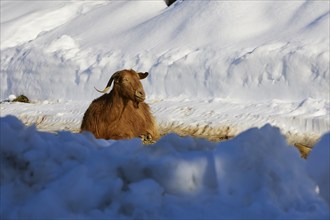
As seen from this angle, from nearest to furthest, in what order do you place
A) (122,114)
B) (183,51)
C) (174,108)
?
(122,114), (174,108), (183,51)

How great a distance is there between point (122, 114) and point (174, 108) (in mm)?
3711

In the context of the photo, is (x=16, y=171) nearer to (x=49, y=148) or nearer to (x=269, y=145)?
(x=49, y=148)

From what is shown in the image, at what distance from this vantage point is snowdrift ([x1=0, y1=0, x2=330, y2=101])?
49.3 feet

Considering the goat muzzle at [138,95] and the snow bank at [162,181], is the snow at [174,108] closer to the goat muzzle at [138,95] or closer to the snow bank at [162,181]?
the snow bank at [162,181]

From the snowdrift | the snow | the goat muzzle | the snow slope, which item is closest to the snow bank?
the snow

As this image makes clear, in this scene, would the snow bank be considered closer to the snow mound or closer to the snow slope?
the snow mound

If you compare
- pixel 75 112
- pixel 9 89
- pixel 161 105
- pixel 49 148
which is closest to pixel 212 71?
pixel 161 105

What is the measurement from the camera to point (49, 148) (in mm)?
3686

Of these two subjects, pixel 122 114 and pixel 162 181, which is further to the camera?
pixel 122 114

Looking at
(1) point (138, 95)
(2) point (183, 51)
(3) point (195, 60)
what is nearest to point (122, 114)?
(1) point (138, 95)

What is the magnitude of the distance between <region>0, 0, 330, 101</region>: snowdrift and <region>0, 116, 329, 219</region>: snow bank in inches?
421

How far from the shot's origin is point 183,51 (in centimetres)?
1731

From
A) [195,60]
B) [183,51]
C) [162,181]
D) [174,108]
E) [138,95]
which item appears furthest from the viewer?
[183,51]

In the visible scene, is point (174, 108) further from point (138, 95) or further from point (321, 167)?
point (321, 167)
